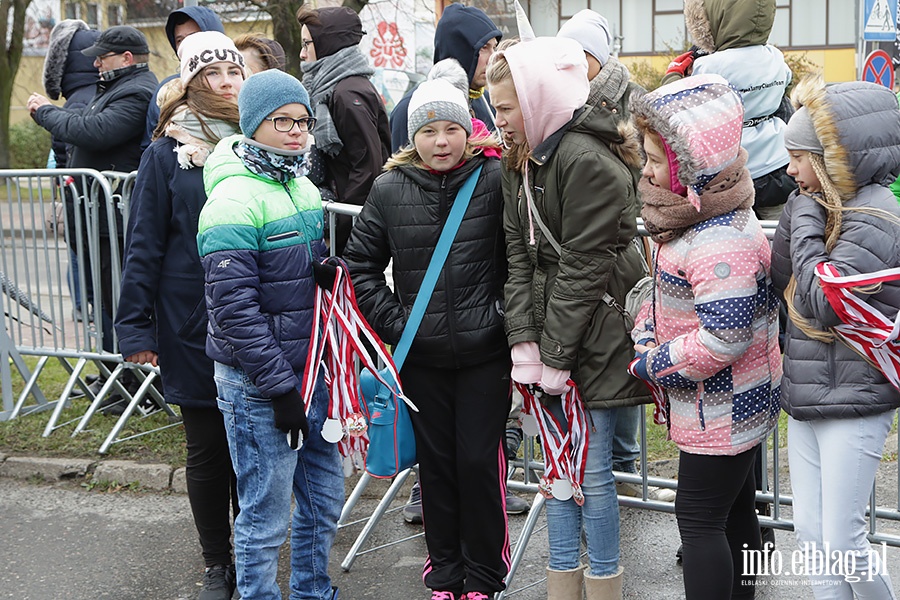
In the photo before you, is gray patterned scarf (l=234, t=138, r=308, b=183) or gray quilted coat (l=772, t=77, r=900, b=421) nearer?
gray quilted coat (l=772, t=77, r=900, b=421)

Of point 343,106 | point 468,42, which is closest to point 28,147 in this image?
point 343,106

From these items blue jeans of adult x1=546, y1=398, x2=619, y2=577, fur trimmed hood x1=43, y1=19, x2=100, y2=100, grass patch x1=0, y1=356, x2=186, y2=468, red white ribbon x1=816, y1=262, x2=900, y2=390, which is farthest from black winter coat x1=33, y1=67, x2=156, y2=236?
red white ribbon x1=816, y1=262, x2=900, y2=390

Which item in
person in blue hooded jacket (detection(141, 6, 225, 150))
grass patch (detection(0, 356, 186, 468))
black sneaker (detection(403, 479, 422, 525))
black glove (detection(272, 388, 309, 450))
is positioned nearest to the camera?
black glove (detection(272, 388, 309, 450))

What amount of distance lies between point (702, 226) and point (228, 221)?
156 cm

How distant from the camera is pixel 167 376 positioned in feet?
13.9

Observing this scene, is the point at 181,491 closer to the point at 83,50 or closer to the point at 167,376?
the point at 167,376

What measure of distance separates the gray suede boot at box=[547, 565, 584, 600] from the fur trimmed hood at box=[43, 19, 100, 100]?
509 cm

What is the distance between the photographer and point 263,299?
3.76 metres

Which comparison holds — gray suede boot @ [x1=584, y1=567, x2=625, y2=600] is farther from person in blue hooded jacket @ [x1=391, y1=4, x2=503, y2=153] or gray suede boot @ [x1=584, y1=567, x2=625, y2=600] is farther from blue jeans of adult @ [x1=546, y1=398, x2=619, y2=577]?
person in blue hooded jacket @ [x1=391, y1=4, x2=503, y2=153]

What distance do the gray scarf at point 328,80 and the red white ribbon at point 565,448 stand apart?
2225mm

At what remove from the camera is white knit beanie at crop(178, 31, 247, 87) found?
417 centimetres

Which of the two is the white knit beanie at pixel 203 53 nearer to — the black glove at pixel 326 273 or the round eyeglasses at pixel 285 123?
the round eyeglasses at pixel 285 123

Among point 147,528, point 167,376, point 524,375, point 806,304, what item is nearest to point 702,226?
point 806,304

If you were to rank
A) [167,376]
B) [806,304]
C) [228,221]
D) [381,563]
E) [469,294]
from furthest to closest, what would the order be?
1. [381,563]
2. [167,376]
3. [469,294]
4. [228,221]
5. [806,304]
